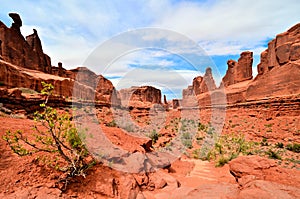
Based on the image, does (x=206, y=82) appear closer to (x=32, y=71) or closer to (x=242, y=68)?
(x=242, y=68)

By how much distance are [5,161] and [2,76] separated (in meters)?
21.0

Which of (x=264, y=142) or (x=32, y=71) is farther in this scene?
(x=32, y=71)

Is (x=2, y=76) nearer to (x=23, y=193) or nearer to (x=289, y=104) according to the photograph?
(x=23, y=193)

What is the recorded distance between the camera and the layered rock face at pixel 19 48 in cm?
3282

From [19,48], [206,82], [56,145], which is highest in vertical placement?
[19,48]

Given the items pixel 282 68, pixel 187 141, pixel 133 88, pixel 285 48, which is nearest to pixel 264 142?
pixel 187 141

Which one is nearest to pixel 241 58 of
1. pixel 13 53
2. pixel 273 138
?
pixel 273 138

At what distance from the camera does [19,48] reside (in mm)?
36156

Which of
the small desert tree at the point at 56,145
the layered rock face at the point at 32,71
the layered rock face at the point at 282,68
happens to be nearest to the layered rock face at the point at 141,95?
the layered rock face at the point at 32,71

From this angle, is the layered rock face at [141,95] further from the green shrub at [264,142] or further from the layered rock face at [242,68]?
the green shrub at [264,142]

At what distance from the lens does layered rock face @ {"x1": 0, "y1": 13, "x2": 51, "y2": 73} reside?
3282 centimetres

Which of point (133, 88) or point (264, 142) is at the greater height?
point (133, 88)

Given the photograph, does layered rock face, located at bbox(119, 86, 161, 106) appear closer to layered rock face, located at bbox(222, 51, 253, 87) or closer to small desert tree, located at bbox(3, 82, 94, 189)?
layered rock face, located at bbox(222, 51, 253, 87)

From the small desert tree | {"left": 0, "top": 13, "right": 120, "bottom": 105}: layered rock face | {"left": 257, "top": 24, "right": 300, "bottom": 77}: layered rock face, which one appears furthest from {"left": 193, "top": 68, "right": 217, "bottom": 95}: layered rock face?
the small desert tree
